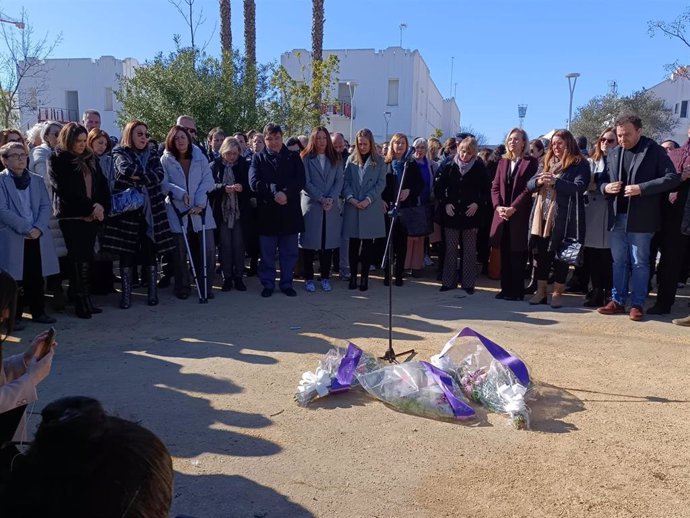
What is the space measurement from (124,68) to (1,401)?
48341 mm

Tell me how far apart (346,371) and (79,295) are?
137 inches

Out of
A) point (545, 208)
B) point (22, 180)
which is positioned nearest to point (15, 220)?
point (22, 180)

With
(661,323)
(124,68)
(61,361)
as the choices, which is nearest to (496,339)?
(661,323)

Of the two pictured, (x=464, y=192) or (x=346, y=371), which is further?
(x=464, y=192)

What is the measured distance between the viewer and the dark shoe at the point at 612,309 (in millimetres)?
6547

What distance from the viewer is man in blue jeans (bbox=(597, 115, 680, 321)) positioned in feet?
20.2

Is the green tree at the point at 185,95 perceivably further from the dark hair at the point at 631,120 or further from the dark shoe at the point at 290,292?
the dark hair at the point at 631,120

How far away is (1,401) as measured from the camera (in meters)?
2.34

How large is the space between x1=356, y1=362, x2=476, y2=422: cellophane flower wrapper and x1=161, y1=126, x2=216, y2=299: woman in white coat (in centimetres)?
350

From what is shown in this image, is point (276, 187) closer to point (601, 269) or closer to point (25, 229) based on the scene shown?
point (25, 229)

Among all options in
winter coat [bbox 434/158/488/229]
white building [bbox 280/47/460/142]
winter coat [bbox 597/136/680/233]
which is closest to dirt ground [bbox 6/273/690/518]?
winter coat [bbox 597/136/680/233]

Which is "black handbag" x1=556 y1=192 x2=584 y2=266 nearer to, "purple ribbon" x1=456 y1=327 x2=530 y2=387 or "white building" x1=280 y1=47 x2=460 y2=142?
"purple ribbon" x1=456 y1=327 x2=530 y2=387

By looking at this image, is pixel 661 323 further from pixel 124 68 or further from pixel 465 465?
pixel 124 68

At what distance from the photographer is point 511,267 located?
7.22m
